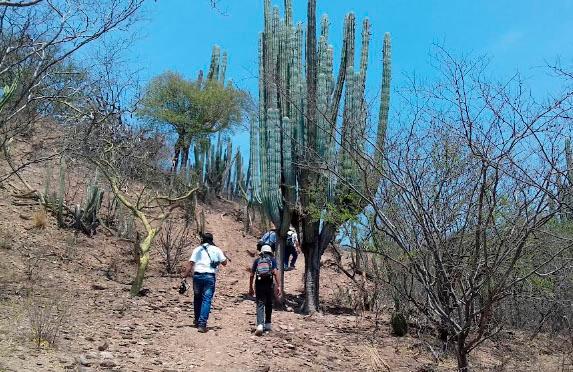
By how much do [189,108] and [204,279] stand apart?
46.4ft

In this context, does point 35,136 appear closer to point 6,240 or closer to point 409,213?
point 6,240

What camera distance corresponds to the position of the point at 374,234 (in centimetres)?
856

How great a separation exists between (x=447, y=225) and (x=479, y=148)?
887 millimetres

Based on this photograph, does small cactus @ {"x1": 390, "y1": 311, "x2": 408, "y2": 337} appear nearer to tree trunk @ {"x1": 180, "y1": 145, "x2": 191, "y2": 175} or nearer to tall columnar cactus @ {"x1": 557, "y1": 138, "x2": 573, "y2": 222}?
tall columnar cactus @ {"x1": 557, "y1": 138, "x2": 573, "y2": 222}

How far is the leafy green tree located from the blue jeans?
12.6 metres

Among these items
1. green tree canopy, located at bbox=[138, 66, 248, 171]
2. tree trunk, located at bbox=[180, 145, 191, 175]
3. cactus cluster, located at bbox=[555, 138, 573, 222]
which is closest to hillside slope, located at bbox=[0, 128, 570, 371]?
cactus cluster, located at bbox=[555, 138, 573, 222]

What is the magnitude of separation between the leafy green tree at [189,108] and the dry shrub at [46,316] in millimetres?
12182

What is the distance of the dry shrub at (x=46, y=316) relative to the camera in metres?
6.74

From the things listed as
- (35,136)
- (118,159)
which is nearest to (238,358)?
(118,159)

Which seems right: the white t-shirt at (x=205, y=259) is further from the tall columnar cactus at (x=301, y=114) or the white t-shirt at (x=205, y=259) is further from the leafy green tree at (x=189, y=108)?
the leafy green tree at (x=189, y=108)

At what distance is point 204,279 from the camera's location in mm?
8578

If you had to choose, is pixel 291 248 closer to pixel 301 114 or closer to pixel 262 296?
Answer: pixel 301 114

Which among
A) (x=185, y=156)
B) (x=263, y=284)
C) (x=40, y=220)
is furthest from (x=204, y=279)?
(x=185, y=156)

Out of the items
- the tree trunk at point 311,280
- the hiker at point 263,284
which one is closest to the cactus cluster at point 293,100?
the tree trunk at point 311,280
